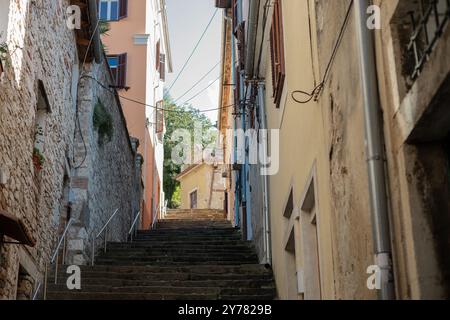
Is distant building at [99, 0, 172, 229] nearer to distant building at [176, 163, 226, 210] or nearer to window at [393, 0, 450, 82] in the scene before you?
distant building at [176, 163, 226, 210]

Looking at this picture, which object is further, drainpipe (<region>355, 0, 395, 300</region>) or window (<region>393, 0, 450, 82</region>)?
drainpipe (<region>355, 0, 395, 300</region>)

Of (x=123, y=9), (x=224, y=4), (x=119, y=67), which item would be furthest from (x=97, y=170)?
(x=123, y=9)

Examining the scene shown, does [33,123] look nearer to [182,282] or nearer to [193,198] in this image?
[182,282]

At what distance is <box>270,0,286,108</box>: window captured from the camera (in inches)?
319

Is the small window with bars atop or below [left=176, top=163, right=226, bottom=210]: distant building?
below

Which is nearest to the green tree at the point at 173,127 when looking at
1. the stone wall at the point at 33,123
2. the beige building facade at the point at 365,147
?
the stone wall at the point at 33,123

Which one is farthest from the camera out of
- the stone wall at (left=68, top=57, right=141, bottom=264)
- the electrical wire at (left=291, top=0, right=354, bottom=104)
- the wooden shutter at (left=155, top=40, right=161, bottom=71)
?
the wooden shutter at (left=155, top=40, right=161, bottom=71)

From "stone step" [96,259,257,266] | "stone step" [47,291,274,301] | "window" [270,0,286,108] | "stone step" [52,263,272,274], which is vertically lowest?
"stone step" [47,291,274,301]

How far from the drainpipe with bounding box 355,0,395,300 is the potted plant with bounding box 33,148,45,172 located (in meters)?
5.67

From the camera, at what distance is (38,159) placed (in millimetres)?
9047

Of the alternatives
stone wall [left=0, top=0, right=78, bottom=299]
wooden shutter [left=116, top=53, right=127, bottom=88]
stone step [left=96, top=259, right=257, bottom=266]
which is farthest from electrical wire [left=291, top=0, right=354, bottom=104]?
wooden shutter [left=116, top=53, right=127, bottom=88]
